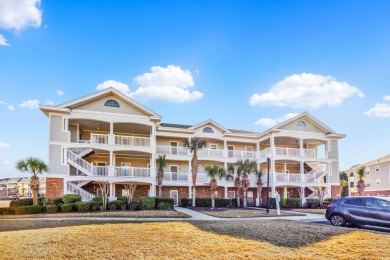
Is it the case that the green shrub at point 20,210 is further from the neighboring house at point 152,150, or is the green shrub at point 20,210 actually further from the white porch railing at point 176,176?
the white porch railing at point 176,176

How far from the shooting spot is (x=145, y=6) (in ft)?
62.5

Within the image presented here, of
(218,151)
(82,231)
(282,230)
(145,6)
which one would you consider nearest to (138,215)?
(82,231)

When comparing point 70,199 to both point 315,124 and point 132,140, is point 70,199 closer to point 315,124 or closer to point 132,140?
point 132,140

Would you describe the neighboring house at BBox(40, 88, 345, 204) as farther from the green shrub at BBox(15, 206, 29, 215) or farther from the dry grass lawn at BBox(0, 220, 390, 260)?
the dry grass lawn at BBox(0, 220, 390, 260)

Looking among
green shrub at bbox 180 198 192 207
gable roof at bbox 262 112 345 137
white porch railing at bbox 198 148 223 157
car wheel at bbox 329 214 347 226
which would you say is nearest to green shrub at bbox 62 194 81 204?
green shrub at bbox 180 198 192 207

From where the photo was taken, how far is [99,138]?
32.4 meters

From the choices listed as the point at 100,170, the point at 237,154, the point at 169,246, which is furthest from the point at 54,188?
the point at 169,246

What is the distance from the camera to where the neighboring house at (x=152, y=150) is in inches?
1180

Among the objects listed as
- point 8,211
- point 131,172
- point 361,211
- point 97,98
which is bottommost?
point 8,211

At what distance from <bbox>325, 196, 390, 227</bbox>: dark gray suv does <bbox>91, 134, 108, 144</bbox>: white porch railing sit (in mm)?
21338

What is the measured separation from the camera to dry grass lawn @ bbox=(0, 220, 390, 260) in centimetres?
832

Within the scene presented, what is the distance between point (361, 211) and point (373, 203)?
0.63 meters

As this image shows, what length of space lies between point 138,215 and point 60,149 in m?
13.1

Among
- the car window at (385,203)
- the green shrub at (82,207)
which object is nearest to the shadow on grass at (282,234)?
the car window at (385,203)
